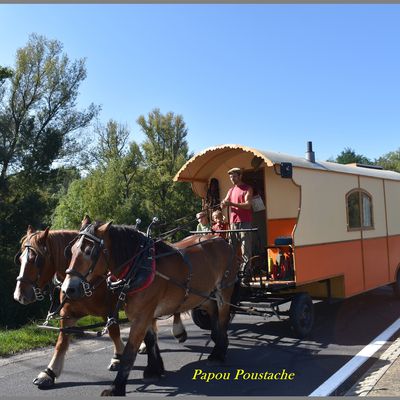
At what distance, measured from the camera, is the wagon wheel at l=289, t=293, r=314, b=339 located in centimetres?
714

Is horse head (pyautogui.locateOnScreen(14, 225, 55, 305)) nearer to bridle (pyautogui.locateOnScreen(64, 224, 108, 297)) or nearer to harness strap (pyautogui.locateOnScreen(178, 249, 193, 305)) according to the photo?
bridle (pyautogui.locateOnScreen(64, 224, 108, 297))

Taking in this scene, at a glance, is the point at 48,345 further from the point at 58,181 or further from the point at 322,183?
the point at 58,181

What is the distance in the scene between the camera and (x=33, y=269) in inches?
207

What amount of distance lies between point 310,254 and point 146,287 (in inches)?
142

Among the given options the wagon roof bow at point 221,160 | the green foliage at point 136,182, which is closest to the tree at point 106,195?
the green foliage at point 136,182

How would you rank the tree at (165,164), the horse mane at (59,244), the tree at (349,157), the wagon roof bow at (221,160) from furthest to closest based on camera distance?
1. the tree at (349,157)
2. the tree at (165,164)
3. the wagon roof bow at (221,160)
4. the horse mane at (59,244)

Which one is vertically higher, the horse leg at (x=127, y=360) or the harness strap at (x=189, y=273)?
the harness strap at (x=189, y=273)

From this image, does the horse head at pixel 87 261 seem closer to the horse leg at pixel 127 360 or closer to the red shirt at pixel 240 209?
the horse leg at pixel 127 360

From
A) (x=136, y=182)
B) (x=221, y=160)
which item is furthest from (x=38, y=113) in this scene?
(x=221, y=160)

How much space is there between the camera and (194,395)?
487cm

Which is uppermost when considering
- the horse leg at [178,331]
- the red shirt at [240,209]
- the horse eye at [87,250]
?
the red shirt at [240,209]

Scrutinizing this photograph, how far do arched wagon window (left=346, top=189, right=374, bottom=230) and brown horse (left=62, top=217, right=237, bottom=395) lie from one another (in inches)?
138

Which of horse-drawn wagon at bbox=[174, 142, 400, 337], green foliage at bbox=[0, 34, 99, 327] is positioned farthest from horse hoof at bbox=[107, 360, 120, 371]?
green foliage at bbox=[0, 34, 99, 327]

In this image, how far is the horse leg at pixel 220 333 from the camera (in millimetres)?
6047
